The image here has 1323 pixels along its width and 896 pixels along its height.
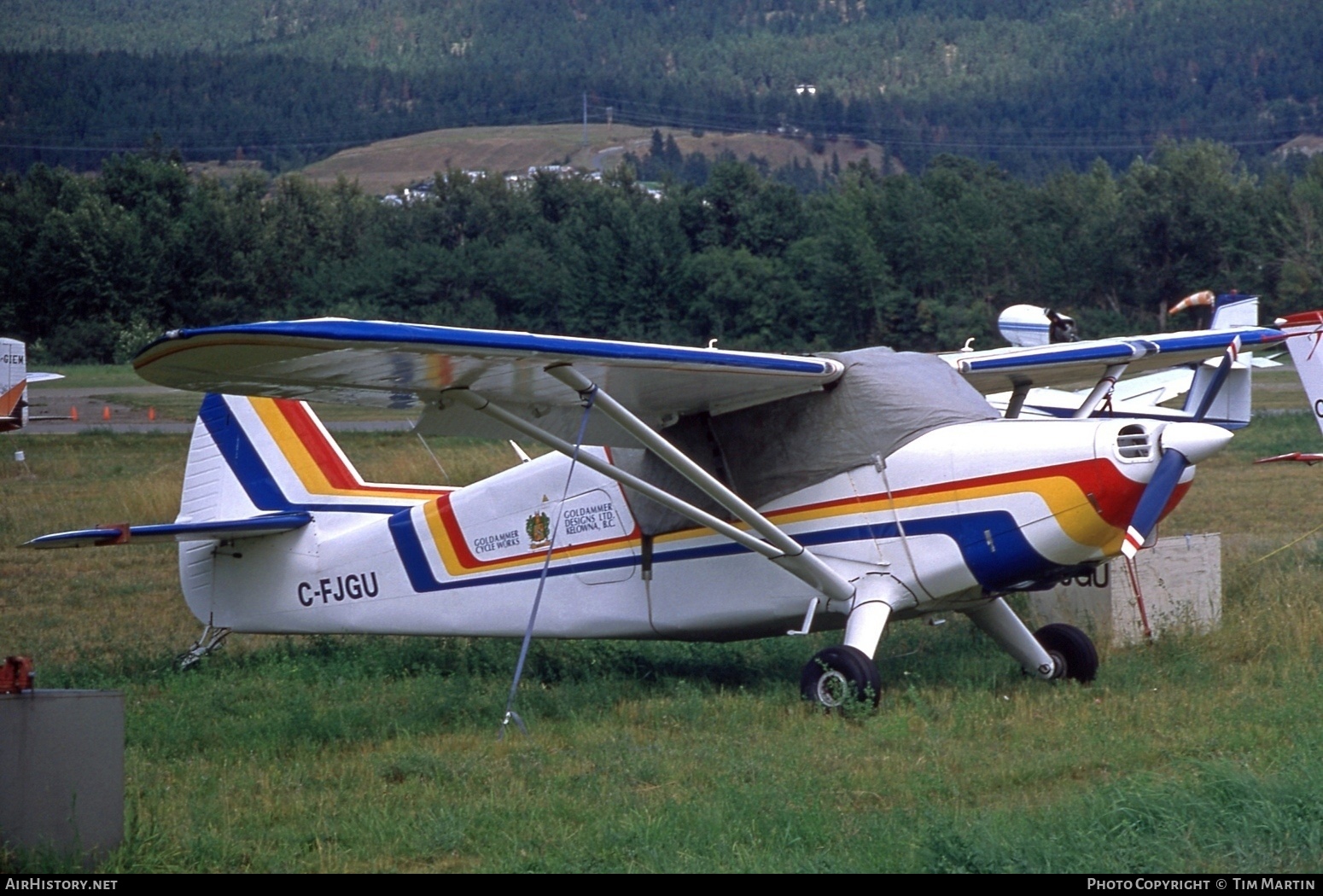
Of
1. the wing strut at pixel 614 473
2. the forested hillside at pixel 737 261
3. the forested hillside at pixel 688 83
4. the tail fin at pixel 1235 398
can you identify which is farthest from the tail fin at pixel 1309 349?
the forested hillside at pixel 688 83

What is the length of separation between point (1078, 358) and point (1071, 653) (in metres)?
2.19

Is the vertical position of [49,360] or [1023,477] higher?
[1023,477]

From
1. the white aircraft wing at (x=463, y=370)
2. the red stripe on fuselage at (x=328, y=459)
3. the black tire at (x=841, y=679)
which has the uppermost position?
the white aircraft wing at (x=463, y=370)

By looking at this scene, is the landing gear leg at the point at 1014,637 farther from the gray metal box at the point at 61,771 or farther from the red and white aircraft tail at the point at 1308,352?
the gray metal box at the point at 61,771

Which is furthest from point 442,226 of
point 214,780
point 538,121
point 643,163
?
point 538,121

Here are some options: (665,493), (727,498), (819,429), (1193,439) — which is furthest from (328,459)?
(1193,439)

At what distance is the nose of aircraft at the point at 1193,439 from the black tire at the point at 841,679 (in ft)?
6.51

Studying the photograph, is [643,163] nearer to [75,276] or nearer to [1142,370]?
[75,276]

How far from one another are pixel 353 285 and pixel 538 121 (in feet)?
357

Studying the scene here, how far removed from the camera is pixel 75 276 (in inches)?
1721

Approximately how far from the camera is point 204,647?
10.2 metres

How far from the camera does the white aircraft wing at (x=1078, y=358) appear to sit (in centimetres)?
984

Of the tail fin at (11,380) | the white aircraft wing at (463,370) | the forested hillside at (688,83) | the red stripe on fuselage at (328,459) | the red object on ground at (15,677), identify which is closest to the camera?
the red object on ground at (15,677)

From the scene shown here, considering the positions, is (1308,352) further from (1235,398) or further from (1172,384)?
(1172,384)
